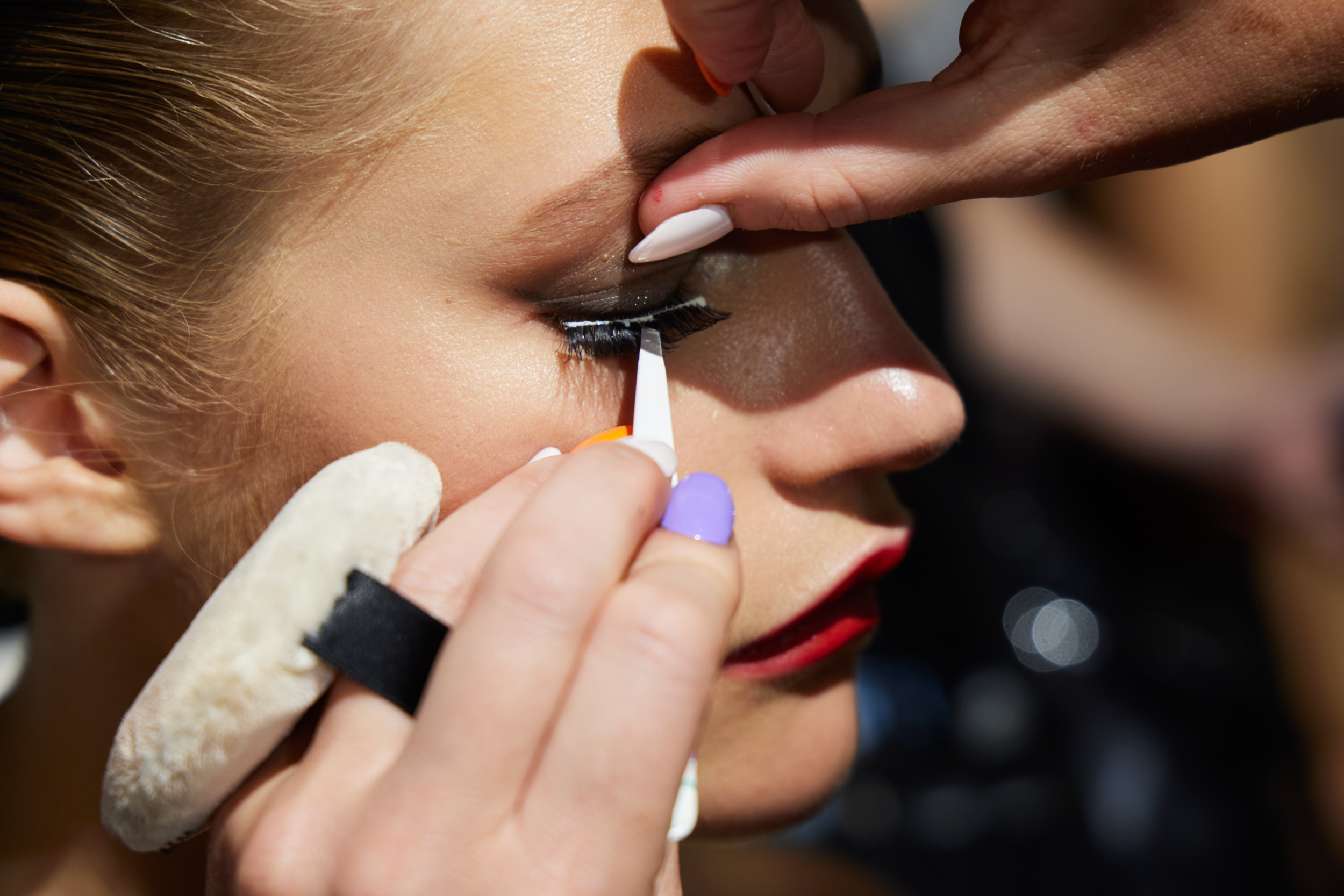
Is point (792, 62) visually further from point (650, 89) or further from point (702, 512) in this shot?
point (702, 512)

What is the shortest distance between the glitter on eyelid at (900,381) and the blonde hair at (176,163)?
16.0 inches

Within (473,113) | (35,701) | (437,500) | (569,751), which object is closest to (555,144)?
(473,113)

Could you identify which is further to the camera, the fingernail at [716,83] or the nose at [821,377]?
the nose at [821,377]

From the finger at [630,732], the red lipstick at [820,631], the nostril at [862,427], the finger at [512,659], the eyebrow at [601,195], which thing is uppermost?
the eyebrow at [601,195]

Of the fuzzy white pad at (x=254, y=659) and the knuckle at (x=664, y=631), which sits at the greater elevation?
the fuzzy white pad at (x=254, y=659)

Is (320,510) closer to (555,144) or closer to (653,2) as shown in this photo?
(555,144)

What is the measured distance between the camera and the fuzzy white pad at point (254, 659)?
516mm

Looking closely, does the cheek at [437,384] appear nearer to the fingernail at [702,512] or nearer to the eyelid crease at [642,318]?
the eyelid crease at [642,318]

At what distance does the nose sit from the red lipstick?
0.10 metres

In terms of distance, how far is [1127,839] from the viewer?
1.56m

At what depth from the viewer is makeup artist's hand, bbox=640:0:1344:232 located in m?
0.60

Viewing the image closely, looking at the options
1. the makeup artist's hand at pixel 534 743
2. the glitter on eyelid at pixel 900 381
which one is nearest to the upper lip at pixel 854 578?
the glitter on eyelid at pixel 900 381

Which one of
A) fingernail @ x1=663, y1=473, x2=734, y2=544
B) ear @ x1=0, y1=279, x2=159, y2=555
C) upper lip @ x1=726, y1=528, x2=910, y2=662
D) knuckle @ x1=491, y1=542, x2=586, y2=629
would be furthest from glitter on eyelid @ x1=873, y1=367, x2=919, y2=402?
ear @ x1=0, y1=279, x2=159, y2=555

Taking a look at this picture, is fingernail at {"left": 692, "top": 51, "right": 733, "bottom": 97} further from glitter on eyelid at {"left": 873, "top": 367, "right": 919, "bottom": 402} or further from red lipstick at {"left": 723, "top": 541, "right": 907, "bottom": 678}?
red lipstick at {"left": 723, "top": 541, "right": 907, "bottom": 678}
